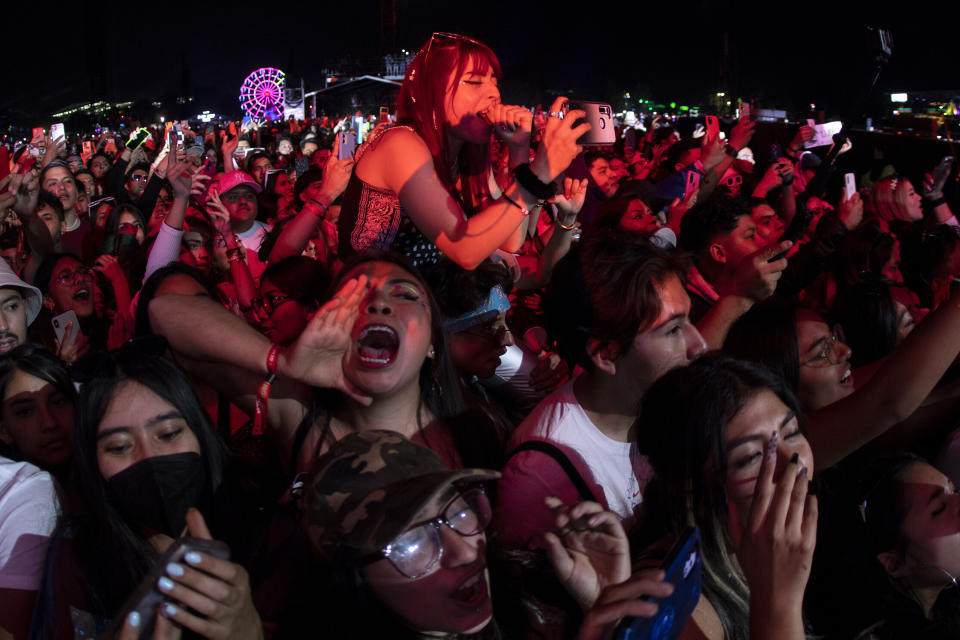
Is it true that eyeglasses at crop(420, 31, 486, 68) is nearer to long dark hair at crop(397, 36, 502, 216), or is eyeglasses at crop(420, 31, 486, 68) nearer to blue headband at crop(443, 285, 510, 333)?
long dark hair at crop(397, 36, 502, 216)

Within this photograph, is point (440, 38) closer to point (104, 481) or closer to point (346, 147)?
point (104, 481)

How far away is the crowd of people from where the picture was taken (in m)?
1.24

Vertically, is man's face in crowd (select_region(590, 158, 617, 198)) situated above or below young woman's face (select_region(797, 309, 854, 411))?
below

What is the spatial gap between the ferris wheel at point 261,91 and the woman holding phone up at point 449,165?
46.0ft

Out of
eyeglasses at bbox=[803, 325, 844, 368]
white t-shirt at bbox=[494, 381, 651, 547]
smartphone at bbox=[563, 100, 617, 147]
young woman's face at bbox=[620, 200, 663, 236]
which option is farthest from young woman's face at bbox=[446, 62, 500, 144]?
young woman's face at bbox=[620, 200, 663, 236]

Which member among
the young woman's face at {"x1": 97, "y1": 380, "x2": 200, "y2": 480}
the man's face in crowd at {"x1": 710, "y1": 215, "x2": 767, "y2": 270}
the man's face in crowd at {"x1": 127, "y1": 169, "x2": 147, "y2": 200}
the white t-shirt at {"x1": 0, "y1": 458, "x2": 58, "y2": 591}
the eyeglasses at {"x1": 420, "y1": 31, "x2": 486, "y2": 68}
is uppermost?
the eyeglasses at {"x1": 420, "y1": 31, "x2": 486, "y2": 68}

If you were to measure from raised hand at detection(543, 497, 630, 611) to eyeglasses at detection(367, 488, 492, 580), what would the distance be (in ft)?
0.69

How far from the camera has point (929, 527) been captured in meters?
1.89

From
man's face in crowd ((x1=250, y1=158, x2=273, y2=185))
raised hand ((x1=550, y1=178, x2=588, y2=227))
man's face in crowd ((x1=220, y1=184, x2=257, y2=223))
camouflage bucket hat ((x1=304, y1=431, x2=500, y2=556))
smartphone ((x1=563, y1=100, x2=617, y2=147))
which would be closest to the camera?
camouflage bucket hat ((x1=304, y1=431, x2=500, y2=556))

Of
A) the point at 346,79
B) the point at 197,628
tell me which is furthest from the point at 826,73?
the point at 197,628

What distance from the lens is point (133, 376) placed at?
6.14ft

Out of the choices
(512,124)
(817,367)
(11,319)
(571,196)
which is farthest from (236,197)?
(817,367)

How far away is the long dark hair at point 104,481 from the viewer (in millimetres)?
1739

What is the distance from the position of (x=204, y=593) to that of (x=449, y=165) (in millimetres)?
1585
